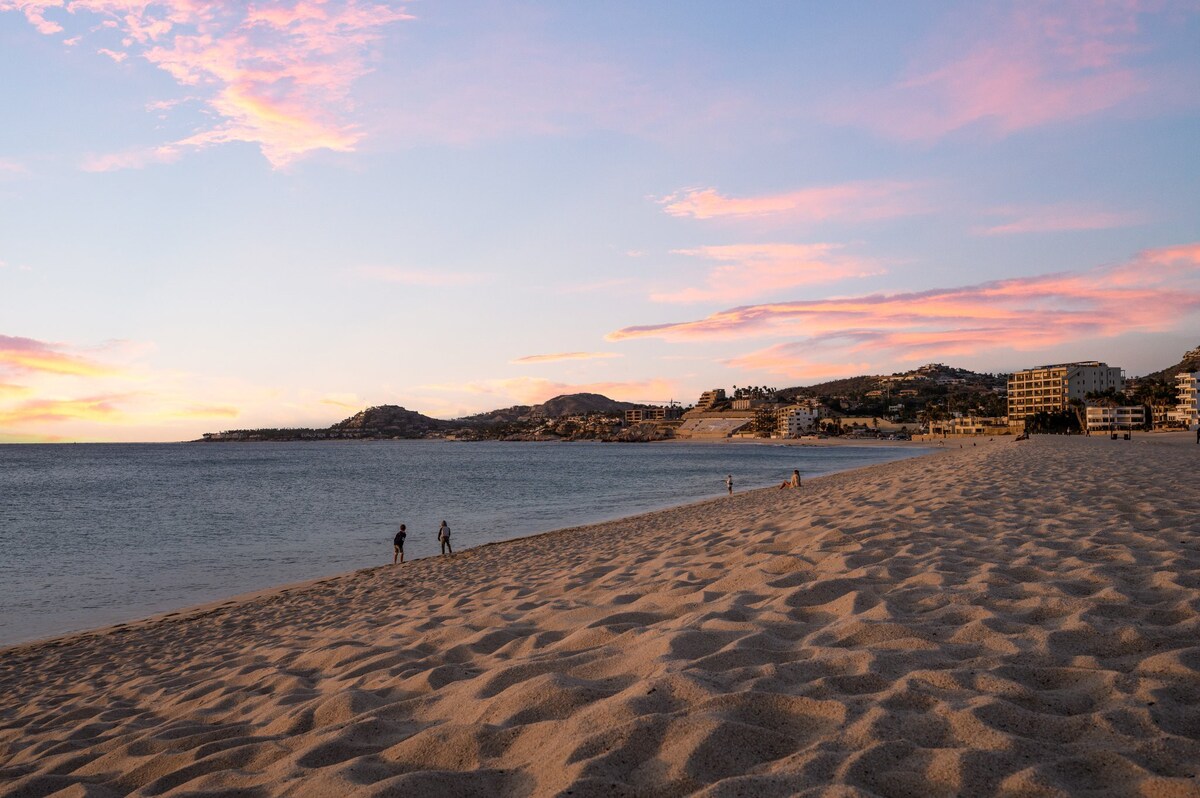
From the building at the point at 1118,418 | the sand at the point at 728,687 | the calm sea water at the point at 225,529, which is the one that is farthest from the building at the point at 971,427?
A: the sand at the point at 728,687

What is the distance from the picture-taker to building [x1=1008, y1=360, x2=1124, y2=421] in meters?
127

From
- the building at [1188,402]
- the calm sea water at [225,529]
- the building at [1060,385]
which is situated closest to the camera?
the calm sea water at [225,529]

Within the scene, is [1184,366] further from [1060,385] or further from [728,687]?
[728,687]

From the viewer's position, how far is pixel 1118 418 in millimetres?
105312

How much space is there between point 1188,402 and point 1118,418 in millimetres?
12115

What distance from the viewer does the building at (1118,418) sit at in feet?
342

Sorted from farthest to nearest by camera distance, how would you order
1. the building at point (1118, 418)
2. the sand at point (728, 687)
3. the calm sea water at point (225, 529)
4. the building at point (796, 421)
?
the building at point (796, 421)
the building at point (1118, 418)
the calm sea water at point (225, 529)
the sand at point (728, 687)

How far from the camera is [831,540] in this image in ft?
28.1

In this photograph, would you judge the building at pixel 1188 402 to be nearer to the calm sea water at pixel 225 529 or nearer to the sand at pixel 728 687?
the calm sea water at pixel 225 529

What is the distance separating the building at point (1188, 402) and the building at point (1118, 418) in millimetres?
4511

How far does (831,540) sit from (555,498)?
30265 mm

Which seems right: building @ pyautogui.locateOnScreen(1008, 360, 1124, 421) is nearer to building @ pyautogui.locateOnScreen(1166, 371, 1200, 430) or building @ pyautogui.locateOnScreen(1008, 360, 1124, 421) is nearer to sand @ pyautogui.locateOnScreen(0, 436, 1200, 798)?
building @ pyautogui.locateOnScreen(1166, 371, 1200, 430)

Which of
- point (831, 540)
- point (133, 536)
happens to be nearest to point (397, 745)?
point (831, 540)

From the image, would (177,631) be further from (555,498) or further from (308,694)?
(555,498)
